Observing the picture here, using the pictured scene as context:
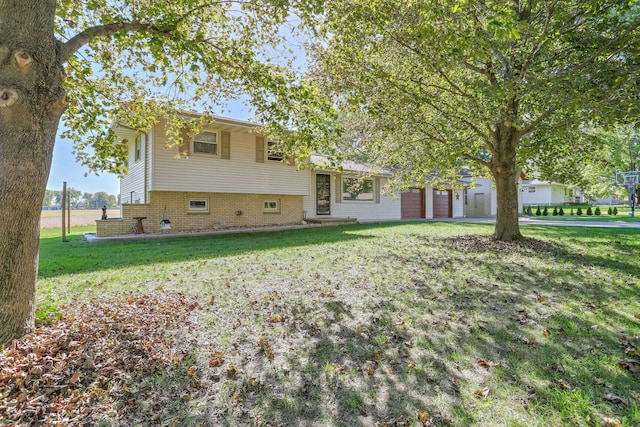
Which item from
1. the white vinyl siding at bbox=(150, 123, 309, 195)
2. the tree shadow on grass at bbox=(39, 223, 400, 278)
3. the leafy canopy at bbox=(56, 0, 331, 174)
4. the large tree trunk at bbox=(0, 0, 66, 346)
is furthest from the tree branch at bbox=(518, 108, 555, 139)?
the white vinyl siding at bbox=(150, 123, 309, 195)

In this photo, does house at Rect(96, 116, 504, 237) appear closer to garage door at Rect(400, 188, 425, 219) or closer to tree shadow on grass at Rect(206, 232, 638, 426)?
garage door at Rect(400, 188, 425, 219)

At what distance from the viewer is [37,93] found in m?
2.82

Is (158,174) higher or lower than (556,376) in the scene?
higher

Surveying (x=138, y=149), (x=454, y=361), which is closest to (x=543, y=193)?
(x=138, y=149)

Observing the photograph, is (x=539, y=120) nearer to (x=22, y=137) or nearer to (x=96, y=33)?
(x=96, y=33)

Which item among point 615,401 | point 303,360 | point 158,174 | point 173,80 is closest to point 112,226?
point 158,174

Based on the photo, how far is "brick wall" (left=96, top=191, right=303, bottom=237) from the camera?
1145 cm

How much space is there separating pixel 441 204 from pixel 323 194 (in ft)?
33.4

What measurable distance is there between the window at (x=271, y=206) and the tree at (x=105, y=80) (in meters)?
8.75

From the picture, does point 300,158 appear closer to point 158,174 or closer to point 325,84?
point 325,84

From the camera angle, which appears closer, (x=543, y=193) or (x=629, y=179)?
(x=629, y=179)

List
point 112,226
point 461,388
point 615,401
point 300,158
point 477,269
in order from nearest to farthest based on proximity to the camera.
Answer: point 615,401, point 461,388, point 300,158, point 477,269, point 112,226

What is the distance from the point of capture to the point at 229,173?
13008 millimetres

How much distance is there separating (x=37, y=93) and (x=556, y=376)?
16.6ft
